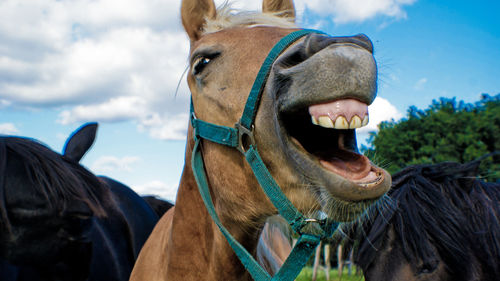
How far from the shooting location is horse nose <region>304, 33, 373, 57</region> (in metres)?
1.50

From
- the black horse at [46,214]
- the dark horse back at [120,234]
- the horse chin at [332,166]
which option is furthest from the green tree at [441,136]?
the horse chin at [332,166]

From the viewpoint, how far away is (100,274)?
4031 mm

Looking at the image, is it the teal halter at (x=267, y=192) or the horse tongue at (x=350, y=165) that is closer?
the horse tongue at (x=350, y=165)

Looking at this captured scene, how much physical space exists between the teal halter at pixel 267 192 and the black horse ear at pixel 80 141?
3540mm

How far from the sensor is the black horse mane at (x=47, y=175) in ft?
10.4

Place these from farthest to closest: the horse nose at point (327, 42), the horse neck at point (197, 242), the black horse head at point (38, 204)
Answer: the black horse head at point (38, 204), the horse neck at point (197, 242), the horse nose at point (327, 42)

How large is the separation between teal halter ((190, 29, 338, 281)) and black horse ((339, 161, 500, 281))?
3.81ft

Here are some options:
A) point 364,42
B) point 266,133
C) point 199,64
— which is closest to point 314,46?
point 364,42

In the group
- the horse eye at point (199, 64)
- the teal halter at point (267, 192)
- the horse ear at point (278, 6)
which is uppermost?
the horse ear at point (278, 6)

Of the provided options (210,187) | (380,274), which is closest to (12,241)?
(210,187)

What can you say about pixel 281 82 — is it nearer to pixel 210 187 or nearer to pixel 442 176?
pixel 210 187

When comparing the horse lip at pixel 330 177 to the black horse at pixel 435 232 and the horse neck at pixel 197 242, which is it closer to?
the horse neck at pixel 197 242

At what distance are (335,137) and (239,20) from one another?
3.32 feet

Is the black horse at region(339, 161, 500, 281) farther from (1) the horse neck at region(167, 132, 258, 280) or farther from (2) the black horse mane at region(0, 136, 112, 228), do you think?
(2) the black horse mane at region(0, 136, 112, 228)
